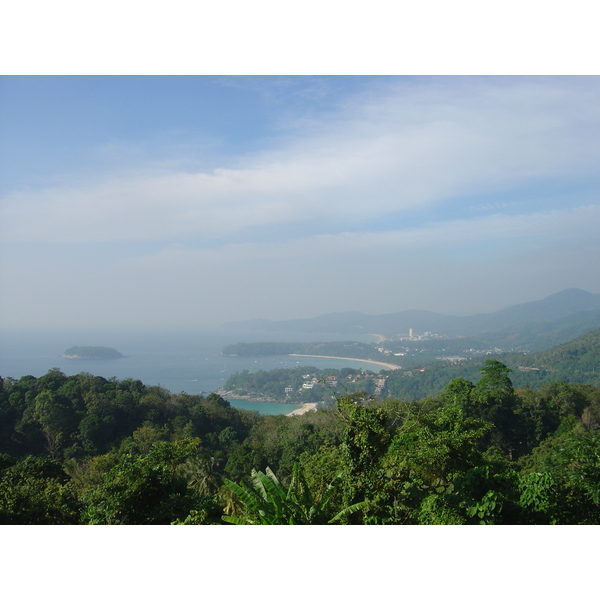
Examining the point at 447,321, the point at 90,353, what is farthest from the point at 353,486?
the point at 447,321

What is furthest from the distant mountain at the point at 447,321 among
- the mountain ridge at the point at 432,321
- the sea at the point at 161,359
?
the sea at the point at 161,359

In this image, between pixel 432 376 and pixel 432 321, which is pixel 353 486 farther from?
pixel 432 321

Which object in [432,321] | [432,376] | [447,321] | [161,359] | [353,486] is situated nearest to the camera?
[353,486]

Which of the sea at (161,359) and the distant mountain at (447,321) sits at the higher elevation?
the distant mountain at (447,321)

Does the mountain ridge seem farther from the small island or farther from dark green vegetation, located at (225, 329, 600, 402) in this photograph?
the small island

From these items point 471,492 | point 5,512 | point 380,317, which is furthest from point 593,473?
point 380,317

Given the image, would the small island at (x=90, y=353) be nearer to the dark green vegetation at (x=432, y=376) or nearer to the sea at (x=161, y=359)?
the sea at (x=161, y=359)
